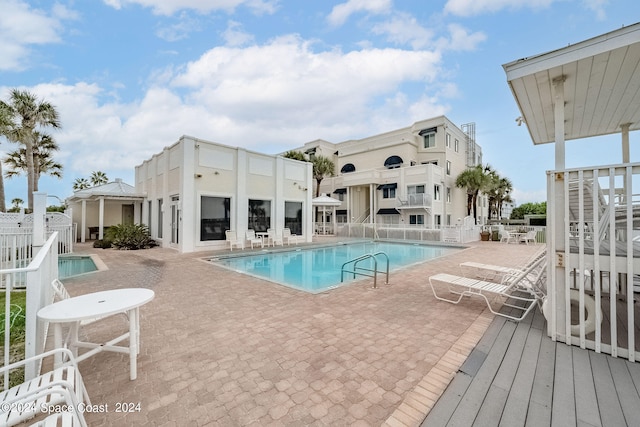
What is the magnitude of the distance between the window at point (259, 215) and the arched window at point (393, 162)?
16.0m

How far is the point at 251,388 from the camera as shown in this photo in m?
2.58

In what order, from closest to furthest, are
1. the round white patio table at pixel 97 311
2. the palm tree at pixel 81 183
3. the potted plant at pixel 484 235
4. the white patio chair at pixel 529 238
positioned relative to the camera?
the round white patio table at pixel 97 311 < the white patio chair at pixel 529 238 < the potted plant at pixel 484 235 < the palm tree at pixel 81 183

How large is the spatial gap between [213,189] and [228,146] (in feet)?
8.34

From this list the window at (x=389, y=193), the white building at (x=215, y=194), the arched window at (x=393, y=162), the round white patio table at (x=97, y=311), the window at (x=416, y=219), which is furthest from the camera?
the arched window at (x=393, y=162)

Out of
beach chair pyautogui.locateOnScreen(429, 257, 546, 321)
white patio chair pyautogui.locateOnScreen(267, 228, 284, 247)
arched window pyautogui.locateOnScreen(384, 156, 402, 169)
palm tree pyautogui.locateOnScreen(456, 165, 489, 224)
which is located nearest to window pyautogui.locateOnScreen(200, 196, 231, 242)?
white patio chair pyautogui.locateOnScreen(267, 228, 284, 247)

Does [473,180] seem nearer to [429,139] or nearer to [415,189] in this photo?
[429,139]

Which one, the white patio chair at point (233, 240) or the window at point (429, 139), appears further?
the window at point (429, 139)

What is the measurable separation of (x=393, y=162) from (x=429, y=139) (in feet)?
14.2

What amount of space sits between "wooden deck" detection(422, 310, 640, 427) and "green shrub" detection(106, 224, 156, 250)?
631 inches

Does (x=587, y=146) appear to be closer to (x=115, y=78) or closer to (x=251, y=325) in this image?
(x=251, y=325)

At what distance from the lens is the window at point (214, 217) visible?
13539mm

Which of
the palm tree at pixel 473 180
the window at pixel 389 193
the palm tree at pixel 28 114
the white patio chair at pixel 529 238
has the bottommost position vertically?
the white patio chair at pixel 529 238

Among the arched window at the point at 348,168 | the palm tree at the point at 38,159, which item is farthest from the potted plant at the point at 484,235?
the palm tree at the point at 38,159

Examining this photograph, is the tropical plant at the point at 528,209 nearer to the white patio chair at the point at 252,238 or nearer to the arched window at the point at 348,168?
the arched window at the point at 348,168
